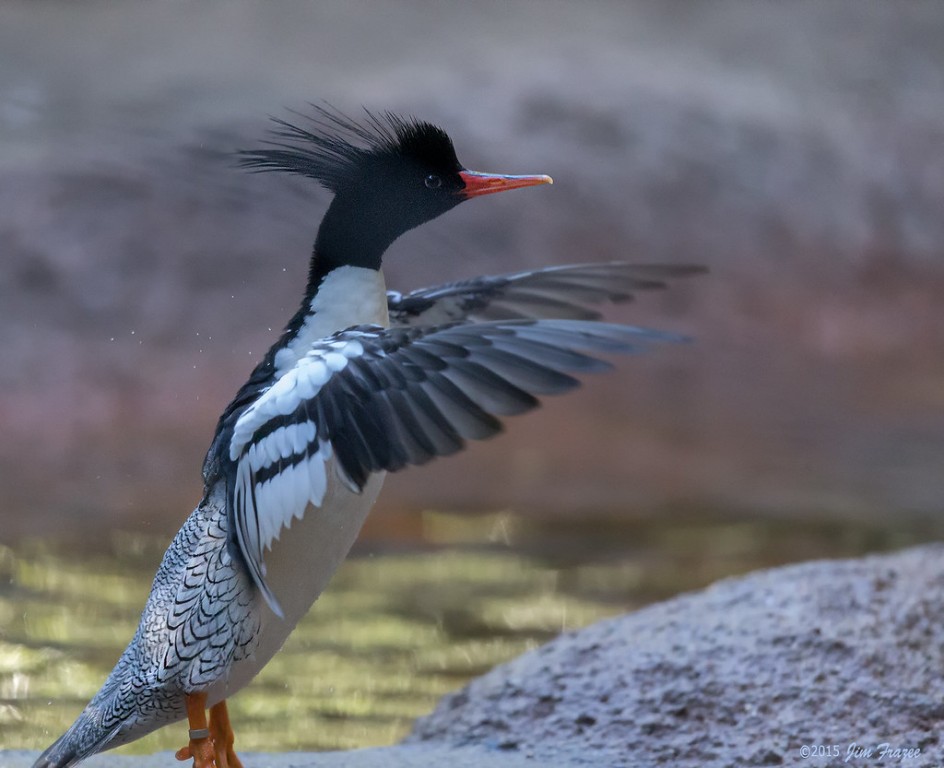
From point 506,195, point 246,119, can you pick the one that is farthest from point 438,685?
point 506,195

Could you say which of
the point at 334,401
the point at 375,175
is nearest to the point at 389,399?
the point at 334,401

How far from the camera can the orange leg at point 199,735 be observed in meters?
2.17

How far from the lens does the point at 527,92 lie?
7191mm

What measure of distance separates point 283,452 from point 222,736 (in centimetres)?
74

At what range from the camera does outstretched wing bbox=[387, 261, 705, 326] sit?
8.49 ft

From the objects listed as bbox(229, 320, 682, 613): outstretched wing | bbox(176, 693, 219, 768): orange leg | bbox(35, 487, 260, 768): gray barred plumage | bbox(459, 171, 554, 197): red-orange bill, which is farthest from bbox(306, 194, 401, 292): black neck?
bbox(176, 693, 219, 768): orange leg

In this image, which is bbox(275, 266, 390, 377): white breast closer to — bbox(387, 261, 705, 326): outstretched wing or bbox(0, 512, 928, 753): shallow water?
bbox(387, 261, 705, 326): outstretched wing

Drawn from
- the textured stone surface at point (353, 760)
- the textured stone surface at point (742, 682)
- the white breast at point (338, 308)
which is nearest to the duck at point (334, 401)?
the white breast at point (338, 308)

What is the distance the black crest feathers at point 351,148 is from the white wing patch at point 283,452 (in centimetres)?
54

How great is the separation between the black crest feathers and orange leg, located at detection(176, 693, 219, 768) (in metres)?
1.06

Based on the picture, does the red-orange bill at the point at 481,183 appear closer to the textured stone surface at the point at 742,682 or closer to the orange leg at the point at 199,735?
the orange leg at the point at 199,735

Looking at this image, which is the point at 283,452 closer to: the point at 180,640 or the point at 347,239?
the point at 180,640

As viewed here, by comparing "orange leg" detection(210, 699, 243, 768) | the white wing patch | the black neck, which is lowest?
"orange leg" detection(210, 699, 243, 768)

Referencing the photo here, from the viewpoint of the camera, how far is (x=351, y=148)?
2383 millimetres
